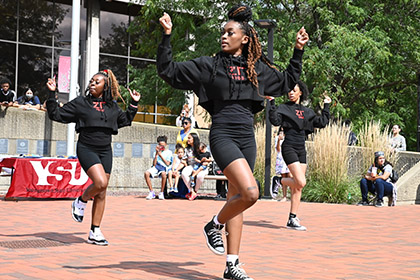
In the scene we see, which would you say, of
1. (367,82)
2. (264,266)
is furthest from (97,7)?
(264,266)

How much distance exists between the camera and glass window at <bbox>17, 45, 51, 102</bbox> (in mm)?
25391

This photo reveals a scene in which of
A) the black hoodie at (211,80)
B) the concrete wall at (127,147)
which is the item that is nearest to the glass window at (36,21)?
the concrete wall at (127,147)

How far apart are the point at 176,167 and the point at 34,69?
1299cm

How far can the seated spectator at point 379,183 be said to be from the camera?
13633 mm

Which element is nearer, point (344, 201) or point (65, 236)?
point (65, 236)

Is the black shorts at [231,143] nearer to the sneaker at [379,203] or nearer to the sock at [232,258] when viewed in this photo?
the sock at [232,258]

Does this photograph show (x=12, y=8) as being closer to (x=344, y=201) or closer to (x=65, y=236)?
(x=344, y=201)

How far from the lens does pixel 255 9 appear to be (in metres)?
20.1

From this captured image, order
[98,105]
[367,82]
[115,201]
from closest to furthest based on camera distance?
[98,105], [115,201], [367,82]

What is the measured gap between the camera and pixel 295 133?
364 inches

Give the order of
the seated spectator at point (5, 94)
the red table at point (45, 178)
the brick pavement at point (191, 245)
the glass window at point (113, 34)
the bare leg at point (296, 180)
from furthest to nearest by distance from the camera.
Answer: the glass window at point (113, 34), the seated spectator at point (5, 94), the red table at point (45, 178), the bare leg at point (296, 180), the brick pavement at point (191, 245)

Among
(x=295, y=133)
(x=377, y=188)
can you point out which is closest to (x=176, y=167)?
(x=377, y=188)

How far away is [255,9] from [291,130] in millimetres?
11459

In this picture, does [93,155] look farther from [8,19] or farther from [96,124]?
[8,19]
